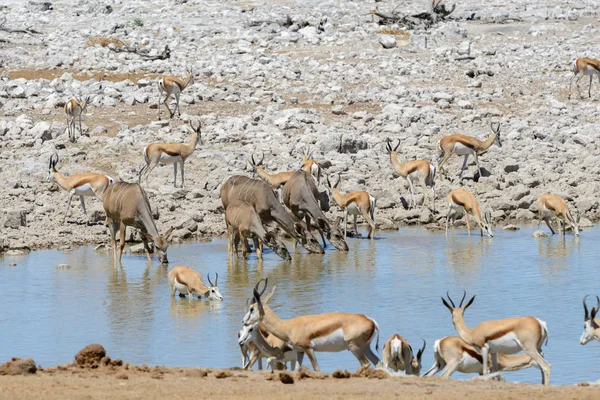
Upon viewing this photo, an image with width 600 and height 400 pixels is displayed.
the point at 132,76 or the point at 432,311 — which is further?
the point at 132,76

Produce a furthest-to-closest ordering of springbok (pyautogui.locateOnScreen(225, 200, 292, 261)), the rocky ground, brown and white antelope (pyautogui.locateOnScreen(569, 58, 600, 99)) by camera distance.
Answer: brown and white antelope (pyautogui.locateOnScreen(569, 58, 600, 99))
the rocky ground
springbok (pyautogui.locateOnScreen(225, 200, 292, 261))

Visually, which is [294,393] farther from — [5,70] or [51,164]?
[5,70]

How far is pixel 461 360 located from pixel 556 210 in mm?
8355

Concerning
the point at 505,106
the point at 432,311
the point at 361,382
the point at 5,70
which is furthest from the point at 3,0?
the point at 361,382

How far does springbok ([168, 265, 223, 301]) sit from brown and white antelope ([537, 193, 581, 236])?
21.0ft

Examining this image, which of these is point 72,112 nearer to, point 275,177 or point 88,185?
point 88,185

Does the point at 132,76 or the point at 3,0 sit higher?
the point at 3,0

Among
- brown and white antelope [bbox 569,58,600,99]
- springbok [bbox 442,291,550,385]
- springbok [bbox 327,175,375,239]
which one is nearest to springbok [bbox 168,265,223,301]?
springbok [bbox 442,291,550,385]

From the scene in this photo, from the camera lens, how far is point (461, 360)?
9.06 metres

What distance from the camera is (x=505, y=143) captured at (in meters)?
21.4

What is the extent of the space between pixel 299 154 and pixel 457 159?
10.2 feet

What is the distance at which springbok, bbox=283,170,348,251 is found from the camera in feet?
55.0

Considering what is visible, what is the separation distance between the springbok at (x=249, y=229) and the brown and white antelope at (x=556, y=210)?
4306 mm

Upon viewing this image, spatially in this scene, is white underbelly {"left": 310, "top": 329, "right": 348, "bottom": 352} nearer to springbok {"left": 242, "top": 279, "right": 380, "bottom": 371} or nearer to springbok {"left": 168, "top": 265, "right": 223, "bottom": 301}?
springbok {"left": 242, "top": 279, "right": 380, "bottom": 371}
